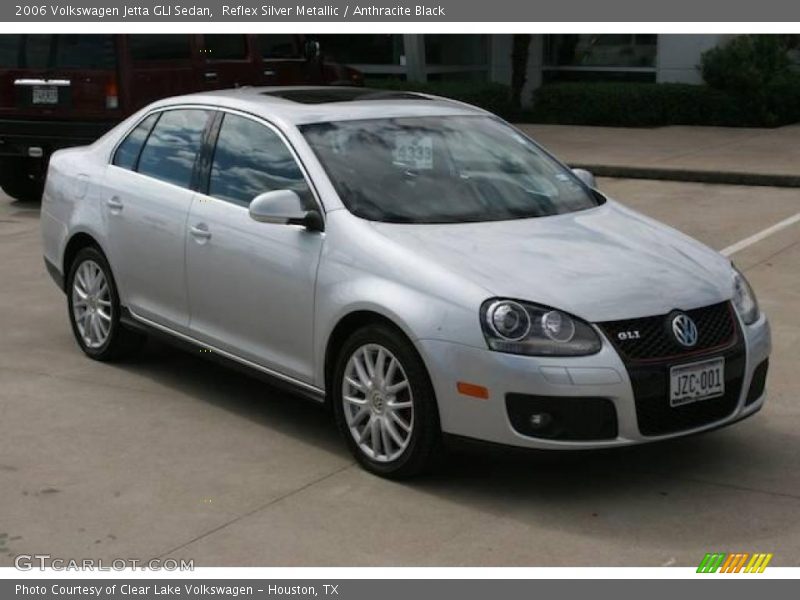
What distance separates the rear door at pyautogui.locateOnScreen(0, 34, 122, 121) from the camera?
12.9 metres

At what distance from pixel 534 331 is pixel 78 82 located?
28.3 ft

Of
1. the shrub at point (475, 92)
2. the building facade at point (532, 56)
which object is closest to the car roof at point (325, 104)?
the shrub at point (475, 92)

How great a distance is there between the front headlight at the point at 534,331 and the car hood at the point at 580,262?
0.16 feet

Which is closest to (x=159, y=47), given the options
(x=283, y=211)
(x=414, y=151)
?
(x=414, y=151)

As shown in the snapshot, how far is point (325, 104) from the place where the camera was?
6.84m

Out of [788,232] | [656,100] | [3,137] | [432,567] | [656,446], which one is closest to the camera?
[432,567]

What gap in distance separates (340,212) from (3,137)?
816 cm

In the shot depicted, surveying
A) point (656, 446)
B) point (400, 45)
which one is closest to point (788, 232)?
point (656, 446)

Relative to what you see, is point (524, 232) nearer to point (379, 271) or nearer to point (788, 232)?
point (379, 271)

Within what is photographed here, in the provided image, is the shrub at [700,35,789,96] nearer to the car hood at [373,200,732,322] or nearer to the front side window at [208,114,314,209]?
the car hood at [373,200,732,322]

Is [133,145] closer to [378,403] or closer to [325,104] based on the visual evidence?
[325,104]

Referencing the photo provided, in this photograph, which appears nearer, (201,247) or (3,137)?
(201,247)

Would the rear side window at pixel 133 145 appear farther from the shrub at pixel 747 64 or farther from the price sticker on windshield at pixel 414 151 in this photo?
the shrub at pixel 747 64

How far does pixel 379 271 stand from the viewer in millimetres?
5750
